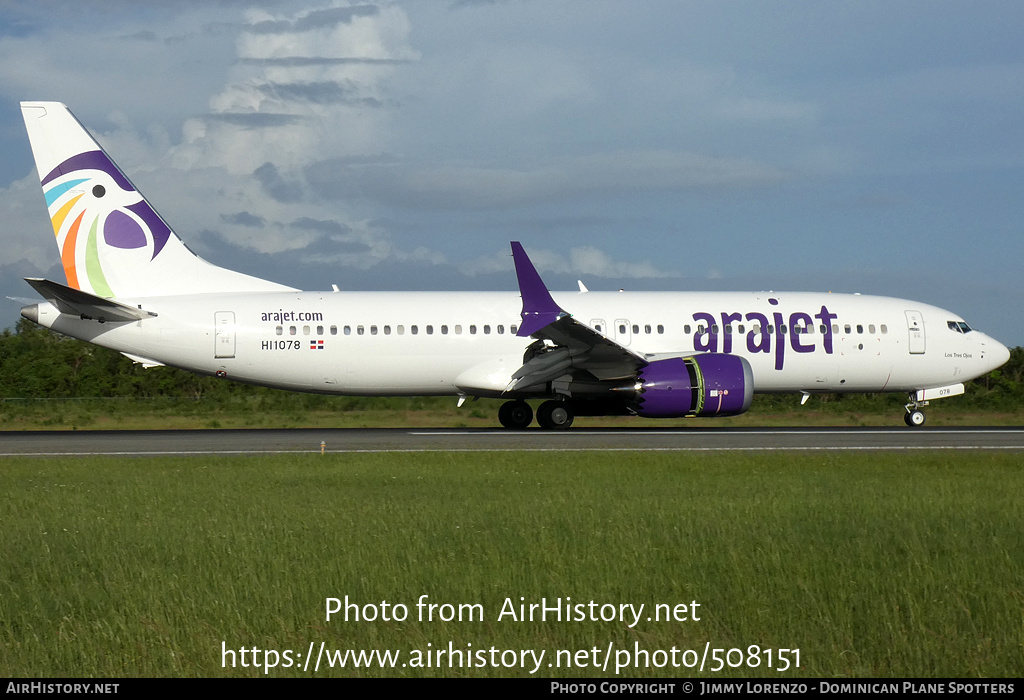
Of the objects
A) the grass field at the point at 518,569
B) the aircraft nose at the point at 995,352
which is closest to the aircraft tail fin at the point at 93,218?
the grass field at the point at 518,569

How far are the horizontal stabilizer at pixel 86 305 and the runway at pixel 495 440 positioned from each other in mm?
2890

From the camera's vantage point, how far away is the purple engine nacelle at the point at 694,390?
2319cm

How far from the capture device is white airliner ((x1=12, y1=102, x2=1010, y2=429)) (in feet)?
79.5

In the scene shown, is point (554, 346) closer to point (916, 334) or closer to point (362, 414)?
point (916, 334)

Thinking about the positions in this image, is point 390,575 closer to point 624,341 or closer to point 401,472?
point 401,472

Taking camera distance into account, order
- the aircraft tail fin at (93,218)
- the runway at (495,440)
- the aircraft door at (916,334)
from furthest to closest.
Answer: the aircraft door at (916,334), the aircraft tail fin at (93,218), the runway at (495,440)

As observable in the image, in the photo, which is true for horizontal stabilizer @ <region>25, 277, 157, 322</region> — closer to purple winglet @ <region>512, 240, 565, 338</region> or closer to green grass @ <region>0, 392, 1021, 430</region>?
green grass @ <region>0, 392, 1021, 430</region>

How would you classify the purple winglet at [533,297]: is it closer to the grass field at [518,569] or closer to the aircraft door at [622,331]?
the aircraft door at [622,331]

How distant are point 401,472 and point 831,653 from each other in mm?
10448

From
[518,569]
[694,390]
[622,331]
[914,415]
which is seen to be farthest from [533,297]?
A: [518,569]

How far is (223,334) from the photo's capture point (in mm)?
24891

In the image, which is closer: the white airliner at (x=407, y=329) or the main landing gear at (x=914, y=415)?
the white airliner at (x=407, y=329)

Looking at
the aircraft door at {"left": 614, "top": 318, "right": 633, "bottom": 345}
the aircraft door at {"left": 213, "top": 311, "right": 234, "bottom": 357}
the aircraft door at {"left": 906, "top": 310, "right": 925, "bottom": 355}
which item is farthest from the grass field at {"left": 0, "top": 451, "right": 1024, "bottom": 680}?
the aircraft door at {"left": 906, "top": 310, "right": 925, "bottom": 355}

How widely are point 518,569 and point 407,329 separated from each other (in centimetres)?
1776
